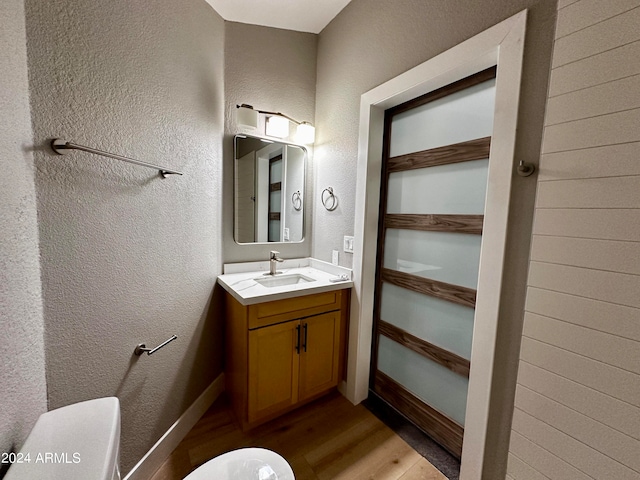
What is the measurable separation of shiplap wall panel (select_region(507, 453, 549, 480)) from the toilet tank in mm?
1369

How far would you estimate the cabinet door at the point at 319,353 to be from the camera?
167 centimetres

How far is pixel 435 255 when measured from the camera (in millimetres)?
1456

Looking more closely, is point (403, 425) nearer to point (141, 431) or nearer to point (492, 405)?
point (492, 405)

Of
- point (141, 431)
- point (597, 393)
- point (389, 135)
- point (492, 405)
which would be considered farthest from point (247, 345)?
point (389, 135)

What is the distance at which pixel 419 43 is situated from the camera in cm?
133

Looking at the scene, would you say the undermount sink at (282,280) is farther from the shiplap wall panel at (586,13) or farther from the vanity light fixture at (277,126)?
the shiplap wall panel at (586,13)

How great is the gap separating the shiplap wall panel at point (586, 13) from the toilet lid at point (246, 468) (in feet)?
5.59

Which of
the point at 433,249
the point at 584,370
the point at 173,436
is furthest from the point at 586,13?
the point at 173,436

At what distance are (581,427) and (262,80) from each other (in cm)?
246

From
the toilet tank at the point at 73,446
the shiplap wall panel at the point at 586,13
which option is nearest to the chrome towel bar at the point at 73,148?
the toilet tank at the point at 73,446

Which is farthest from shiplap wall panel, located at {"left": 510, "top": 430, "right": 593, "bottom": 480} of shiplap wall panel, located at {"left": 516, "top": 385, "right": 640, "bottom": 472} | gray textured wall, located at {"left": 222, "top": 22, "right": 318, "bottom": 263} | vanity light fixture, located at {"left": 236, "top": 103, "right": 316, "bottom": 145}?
vanity light fixture, located at {"left": 236, "top": 103, "right": 316, "bottom": 145}

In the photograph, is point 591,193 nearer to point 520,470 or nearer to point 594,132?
point 594,132

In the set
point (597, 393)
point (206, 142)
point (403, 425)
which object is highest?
point (206, 142)

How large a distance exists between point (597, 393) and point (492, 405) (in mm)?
372
